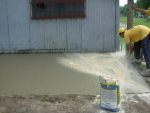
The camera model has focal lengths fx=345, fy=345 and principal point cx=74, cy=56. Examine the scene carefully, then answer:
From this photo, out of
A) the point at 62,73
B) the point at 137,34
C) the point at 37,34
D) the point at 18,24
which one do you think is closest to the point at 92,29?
the point at 37,34

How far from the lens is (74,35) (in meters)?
11.2

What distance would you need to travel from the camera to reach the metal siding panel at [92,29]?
36.3ft

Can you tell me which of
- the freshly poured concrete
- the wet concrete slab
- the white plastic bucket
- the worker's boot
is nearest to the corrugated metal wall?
the freshly poured concrete

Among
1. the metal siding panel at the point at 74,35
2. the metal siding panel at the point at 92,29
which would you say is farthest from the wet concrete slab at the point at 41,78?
the metal siding panel at the point at 92,29

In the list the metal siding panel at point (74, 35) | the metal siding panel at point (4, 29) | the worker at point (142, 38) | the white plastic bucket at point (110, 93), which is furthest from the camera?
the metal siding panel at point (74, 35)

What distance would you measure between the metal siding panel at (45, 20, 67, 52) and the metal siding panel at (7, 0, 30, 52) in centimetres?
65

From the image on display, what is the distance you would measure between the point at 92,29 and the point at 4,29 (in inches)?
112

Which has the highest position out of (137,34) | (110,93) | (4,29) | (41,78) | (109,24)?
(109,24)

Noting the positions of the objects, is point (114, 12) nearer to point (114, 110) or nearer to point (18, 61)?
point (18, 61)

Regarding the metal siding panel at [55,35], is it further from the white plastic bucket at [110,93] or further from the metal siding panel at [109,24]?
the white plastic bucket at [110,93]

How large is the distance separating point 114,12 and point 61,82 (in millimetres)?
4153

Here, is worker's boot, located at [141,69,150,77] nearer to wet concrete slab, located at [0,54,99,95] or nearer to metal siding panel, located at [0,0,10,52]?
wet concrete slab, located at [0,54,99,95]

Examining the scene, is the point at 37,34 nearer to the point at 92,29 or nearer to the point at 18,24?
the point at 18,24

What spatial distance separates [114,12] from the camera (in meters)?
11.1
